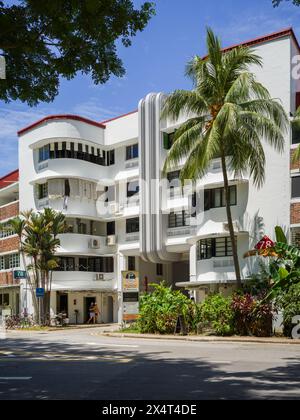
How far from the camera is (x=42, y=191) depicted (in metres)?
44.5

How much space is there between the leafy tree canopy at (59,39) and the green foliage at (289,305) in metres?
14.0

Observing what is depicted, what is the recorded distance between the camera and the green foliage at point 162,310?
2755cm

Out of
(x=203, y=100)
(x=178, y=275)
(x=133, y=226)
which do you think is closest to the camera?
(x=203, y=100)

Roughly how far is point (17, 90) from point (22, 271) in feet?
102

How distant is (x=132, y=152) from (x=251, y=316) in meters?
20.4

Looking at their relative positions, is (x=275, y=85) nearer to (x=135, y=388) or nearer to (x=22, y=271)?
(x=22, y=271)

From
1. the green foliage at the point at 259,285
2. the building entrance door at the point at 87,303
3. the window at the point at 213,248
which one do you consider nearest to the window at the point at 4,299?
the building entrance door at the point at 87,303

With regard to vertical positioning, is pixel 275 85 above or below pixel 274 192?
above

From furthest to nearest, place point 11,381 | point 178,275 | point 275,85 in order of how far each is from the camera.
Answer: point 178,275 → point 275,85 → point 11,381

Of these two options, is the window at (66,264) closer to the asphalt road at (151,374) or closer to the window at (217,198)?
the window at (217,198)

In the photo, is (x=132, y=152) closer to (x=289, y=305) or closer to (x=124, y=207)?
(x=124, y=207)

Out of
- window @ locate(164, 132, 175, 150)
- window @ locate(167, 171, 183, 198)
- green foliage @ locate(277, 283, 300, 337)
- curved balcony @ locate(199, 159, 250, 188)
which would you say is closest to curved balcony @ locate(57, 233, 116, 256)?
window @ locate(167, 171, 183, 198)
